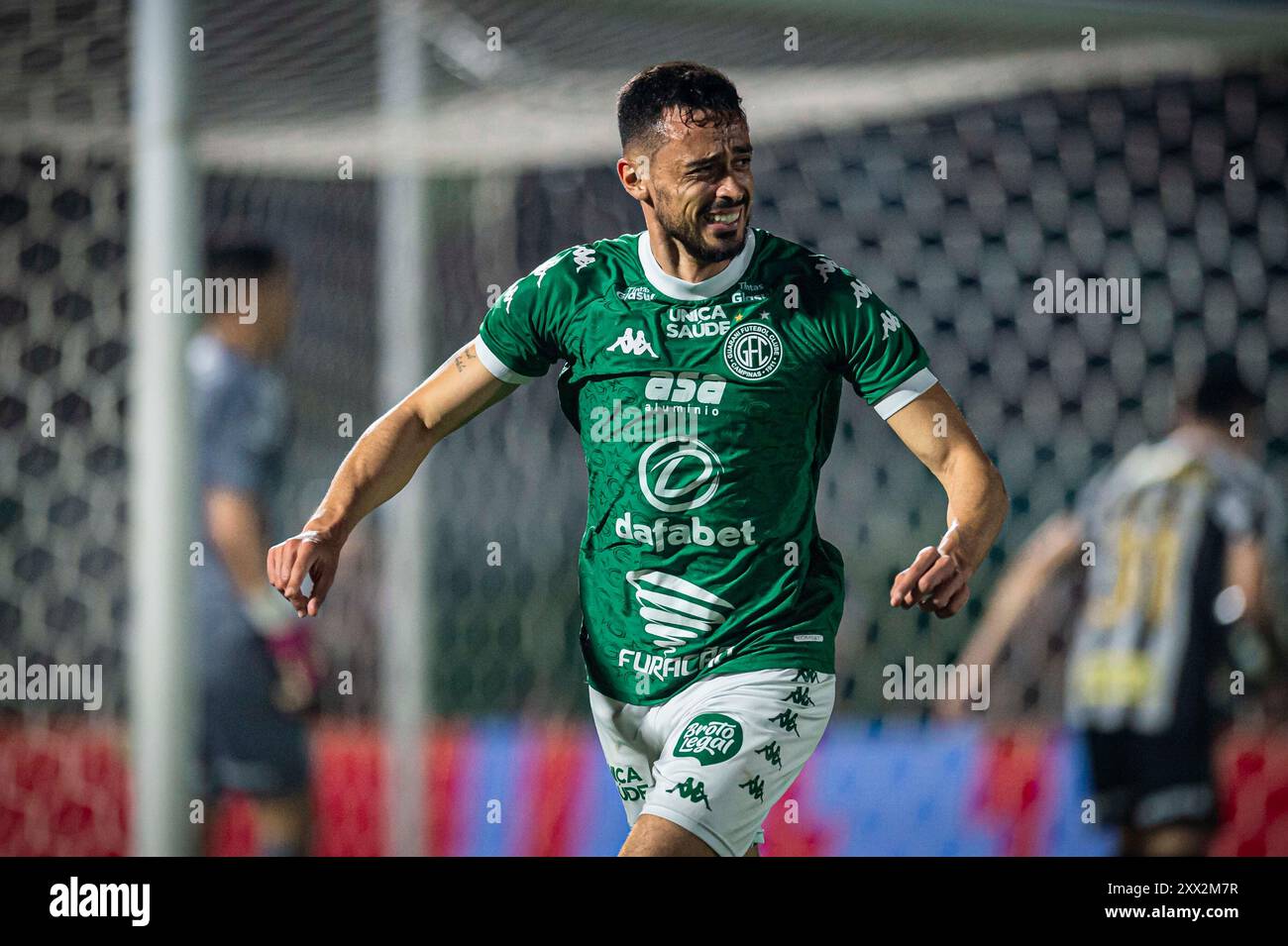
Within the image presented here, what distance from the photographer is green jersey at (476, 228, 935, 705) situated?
276cm

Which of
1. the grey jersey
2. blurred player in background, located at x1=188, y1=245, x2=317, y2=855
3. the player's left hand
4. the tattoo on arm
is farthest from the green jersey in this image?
the grey jersey

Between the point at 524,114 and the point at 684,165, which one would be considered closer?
the point at 684,165

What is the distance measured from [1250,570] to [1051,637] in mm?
1836

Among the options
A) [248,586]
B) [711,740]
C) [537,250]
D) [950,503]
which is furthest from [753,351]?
[537,250]

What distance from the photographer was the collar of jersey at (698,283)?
2.83 meters

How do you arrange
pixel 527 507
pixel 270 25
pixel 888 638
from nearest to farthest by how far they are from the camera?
pixel 270 25 → pixel 527 507 → pixel 888 638

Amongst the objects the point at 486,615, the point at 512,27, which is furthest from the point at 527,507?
the point at 512,27

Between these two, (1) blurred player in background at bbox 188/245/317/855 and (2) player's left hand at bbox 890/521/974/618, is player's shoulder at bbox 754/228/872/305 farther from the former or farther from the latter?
(1) blurred player in background at bbox 188/245/317/855

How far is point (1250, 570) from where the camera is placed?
4434 millimetres

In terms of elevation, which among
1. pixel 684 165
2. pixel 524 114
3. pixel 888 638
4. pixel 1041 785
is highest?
pixel 524 114

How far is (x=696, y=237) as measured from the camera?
2770 millimetres

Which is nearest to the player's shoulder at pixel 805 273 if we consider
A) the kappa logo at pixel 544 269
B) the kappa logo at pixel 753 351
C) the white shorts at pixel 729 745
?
the kappa logo at pixel 753 351

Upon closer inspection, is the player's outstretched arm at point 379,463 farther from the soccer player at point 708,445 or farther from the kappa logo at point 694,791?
the kappa logo at point 694,791

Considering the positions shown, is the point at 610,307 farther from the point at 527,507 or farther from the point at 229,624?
the point at 527,507
